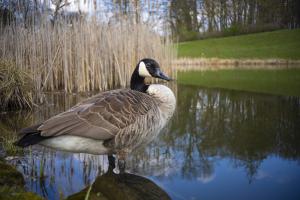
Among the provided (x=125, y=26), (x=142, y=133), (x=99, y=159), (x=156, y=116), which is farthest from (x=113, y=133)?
(x=125, y=26)

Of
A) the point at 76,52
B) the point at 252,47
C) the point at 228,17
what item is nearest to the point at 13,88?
the point at 76,52

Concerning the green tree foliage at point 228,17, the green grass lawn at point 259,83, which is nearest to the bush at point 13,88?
the green grass lawn at point 259,83

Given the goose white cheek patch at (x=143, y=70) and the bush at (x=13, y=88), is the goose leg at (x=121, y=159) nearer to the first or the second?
the goose white cheek patch at (x=143, y=70)

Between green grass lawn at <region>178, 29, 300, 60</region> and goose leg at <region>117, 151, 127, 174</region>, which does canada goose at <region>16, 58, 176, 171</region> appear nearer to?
goose leg at <region>117, 151, 127, 174</region>

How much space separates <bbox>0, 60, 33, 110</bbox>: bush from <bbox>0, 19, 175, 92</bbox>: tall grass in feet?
2.47

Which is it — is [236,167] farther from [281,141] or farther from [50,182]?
[50,182]

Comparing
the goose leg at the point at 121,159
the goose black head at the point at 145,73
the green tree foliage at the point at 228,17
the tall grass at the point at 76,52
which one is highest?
the green tree foliage at the point at 228,17

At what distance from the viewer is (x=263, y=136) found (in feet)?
11.4

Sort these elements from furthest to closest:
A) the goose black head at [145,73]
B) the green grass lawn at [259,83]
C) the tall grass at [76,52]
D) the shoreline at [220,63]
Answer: the shoreline at [220,63], the green grass lawn at [259,83], the tall grass at [76,52], the goose black head at [145,73]

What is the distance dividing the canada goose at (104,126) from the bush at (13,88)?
288cm

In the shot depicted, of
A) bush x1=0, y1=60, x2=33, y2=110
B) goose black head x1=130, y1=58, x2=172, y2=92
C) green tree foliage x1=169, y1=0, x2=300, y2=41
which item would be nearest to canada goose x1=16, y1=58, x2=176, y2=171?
goose black head x1=130, y1=58, x2=172, y2=92

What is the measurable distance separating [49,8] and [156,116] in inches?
216

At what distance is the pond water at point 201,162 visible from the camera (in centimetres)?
221

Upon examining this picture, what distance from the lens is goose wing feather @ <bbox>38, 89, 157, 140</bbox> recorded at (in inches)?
87.0
